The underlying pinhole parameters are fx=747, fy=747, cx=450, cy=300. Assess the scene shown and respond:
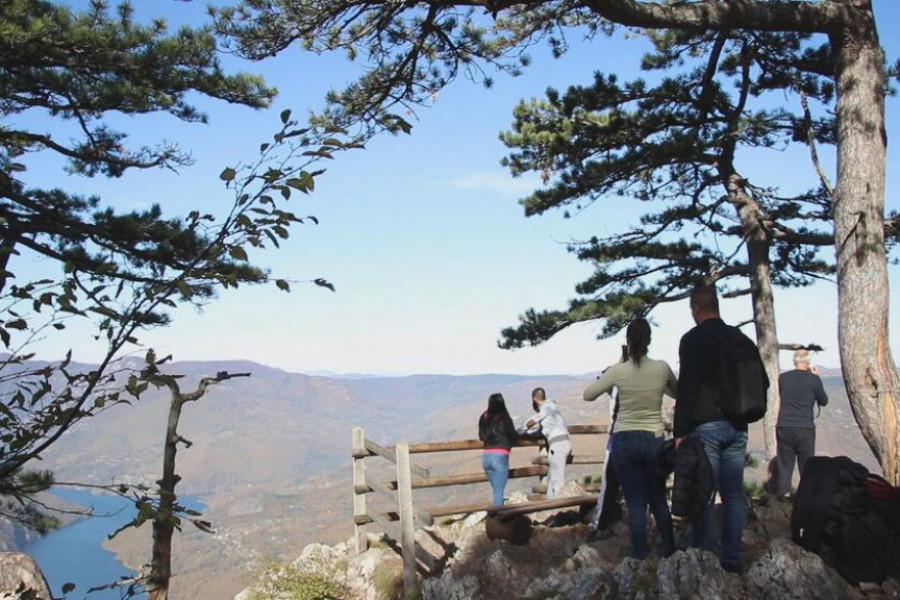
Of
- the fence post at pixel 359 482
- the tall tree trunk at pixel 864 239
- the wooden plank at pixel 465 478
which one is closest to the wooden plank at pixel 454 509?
the wooden plank at pixel 465 478

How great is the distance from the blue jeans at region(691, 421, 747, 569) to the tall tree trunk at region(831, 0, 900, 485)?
67.3 inches

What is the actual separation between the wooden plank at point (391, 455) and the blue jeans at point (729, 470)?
3.30m

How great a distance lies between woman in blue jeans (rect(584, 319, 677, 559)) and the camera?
5402 mm

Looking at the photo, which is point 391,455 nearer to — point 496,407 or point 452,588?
point 496,407

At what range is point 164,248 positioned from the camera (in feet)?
26.3

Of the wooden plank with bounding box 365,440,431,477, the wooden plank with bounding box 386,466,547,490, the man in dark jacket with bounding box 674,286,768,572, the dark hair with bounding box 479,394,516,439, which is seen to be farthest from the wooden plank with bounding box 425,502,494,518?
the man in dark jacket with bounding box 674,286,768,572

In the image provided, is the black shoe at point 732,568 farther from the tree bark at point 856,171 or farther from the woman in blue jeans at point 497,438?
the woman in blue jeans at point 497,438

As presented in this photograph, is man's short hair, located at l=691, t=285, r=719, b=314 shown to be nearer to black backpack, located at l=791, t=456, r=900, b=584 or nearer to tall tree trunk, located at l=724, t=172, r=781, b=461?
black backpack, located at l=791, t=456, r=900, b=584

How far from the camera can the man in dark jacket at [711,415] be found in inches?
195

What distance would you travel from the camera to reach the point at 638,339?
5500mm

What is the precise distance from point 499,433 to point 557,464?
0.81 meters

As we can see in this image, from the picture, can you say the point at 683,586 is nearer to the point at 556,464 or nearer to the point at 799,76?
the point at 556,464

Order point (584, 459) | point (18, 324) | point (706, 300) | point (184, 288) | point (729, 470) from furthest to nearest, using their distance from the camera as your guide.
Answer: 1. point (584, 459)
2. point (706, 300)
3. point (729, 470)
4. point (18, 324)
5. point (184, 288)

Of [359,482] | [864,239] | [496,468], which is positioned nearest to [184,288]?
[864,239]
